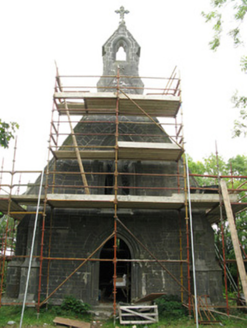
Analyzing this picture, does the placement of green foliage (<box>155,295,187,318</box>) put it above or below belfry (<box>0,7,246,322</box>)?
below

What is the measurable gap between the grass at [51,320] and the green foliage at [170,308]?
13 centimetres

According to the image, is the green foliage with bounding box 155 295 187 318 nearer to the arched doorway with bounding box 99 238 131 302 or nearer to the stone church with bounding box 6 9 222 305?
the stone church with bounding box 6 9 222 305

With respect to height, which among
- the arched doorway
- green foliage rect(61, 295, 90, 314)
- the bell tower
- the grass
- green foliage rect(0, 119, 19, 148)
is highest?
the bell tower

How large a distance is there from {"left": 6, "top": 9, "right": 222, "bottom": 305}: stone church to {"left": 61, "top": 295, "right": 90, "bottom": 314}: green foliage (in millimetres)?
626

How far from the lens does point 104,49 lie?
708 inches

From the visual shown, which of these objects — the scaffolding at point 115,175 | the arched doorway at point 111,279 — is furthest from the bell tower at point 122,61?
→ the arched doorway at point 111,279

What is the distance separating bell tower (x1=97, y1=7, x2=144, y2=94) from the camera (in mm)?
16688

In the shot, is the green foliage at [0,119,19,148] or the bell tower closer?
the green foliage at [0,119,19,148]

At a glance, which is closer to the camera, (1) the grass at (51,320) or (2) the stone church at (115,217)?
(1) the grass at (51,320)

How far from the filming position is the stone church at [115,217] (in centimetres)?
1210

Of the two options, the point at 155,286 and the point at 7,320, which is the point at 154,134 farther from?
the point at 7,320

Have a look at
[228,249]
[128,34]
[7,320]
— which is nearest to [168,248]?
[7,320]

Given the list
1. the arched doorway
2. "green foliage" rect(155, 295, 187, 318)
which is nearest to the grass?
"green foliage" rect(155, 295, 187, 318)

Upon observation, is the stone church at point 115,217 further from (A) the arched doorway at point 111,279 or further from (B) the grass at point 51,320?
(B) the grass at point 51,320
